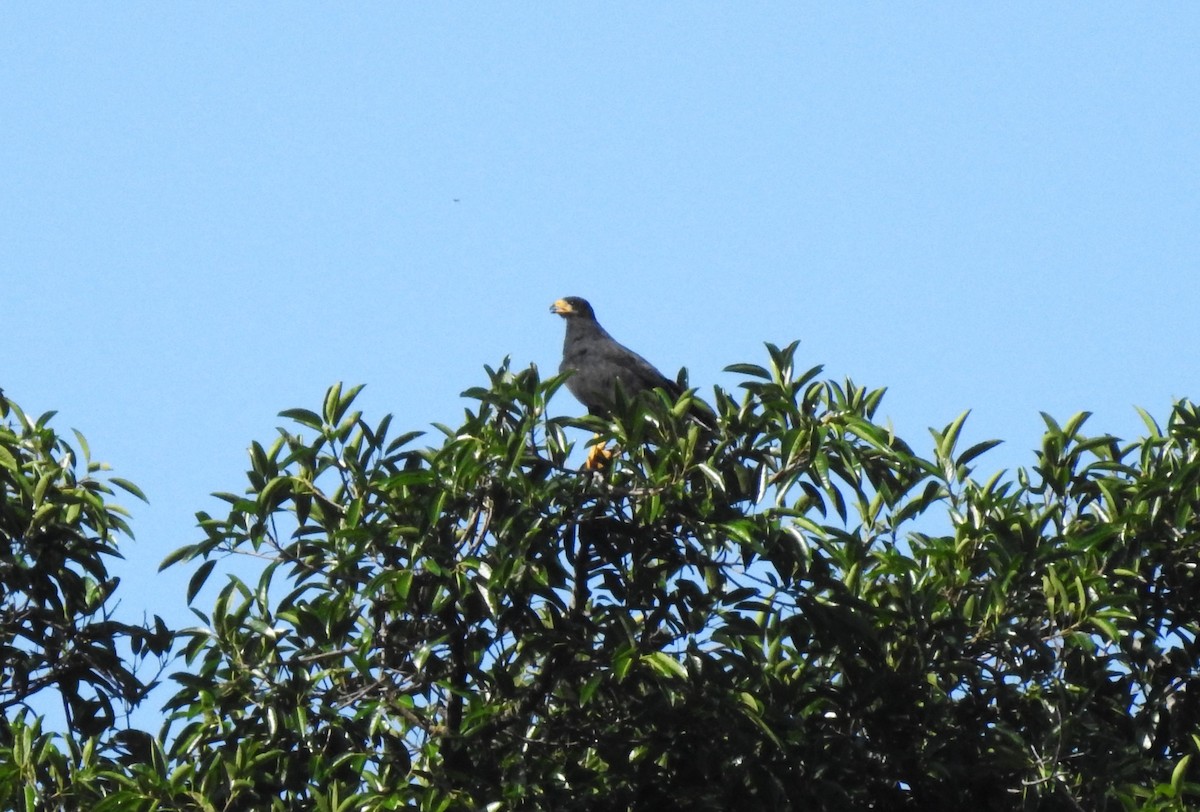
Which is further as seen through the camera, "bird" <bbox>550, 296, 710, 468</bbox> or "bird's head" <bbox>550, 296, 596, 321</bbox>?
"bird's head" <bbox>550, 296, 596, 321</bbox>

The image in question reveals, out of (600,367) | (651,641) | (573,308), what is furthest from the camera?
(573,308)

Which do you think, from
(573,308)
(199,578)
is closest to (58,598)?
(199,578)

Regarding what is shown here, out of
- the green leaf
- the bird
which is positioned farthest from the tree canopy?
the bird

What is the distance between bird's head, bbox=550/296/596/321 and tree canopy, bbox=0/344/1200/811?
482cm

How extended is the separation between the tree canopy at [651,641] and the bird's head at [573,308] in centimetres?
482

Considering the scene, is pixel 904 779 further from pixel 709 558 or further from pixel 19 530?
pixel 19 530

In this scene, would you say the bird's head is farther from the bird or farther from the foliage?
the foliage

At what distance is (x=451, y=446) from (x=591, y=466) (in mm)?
486

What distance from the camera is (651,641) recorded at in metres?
5.65

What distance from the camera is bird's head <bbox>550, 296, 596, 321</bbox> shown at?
10.8m

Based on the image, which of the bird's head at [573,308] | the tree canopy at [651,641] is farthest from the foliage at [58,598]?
the bird's head at [573,308]

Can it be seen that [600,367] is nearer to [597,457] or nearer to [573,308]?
[573,308]

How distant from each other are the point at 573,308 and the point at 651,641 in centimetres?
535

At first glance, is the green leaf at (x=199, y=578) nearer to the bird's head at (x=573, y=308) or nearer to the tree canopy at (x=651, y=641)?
the tree canopy at (x=651, y=641)
